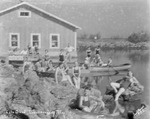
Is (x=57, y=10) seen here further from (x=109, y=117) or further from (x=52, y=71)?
(x=109, y=117)

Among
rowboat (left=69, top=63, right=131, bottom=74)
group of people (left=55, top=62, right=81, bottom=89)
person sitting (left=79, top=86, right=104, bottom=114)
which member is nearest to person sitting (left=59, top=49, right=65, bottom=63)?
group of people (left=55, top=62, right=81, bottom=89)

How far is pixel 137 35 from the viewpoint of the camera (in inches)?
229

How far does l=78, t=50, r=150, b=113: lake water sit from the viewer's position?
18.9ft

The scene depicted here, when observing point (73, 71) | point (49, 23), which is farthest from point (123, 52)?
point (49, 23)

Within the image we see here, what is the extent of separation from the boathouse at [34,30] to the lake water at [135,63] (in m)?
0.33

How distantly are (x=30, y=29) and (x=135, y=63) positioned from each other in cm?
152

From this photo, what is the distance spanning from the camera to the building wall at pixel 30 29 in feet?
18.6

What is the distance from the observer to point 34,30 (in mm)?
5723

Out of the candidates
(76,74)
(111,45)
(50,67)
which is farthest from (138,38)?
(50,67)

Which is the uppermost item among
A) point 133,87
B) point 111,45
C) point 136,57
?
point 111,45

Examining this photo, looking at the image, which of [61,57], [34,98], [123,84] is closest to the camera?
[34,98]

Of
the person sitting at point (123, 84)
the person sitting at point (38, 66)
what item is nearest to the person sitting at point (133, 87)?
the person sitting at point (123, 84)

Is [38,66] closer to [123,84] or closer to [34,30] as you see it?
[34,30]

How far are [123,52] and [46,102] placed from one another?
1261 mm
